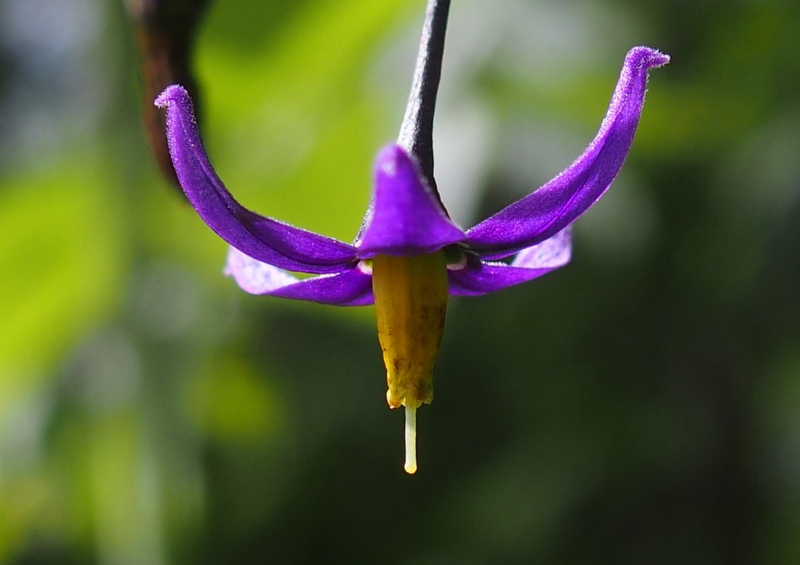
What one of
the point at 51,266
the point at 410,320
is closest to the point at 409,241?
the point at 410,320

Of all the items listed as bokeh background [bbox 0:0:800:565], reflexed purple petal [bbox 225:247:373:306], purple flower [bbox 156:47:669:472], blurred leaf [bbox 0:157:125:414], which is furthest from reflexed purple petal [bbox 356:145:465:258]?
blurred leaf [bbox 0:157:125:414]

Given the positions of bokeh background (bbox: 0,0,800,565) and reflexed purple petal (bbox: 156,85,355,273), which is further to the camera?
bokeh background (bbox: 0,0,800,565)

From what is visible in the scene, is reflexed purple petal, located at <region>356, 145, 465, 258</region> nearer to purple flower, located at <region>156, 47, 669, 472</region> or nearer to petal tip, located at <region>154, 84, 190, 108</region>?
purple flower, located at <region>156, 47, 669, 472</region>

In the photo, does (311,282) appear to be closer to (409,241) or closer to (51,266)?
(409,241)

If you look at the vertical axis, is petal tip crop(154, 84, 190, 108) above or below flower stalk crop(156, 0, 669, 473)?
above

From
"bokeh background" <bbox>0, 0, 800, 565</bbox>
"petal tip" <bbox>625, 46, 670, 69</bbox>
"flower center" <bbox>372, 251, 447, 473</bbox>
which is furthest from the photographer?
"bokeh background" <bbox>0, 0, 800, 565</bbox>

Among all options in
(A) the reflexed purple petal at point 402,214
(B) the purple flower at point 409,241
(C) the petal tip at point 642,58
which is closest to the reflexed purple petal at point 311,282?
(B) the purple flower at point 409,241
